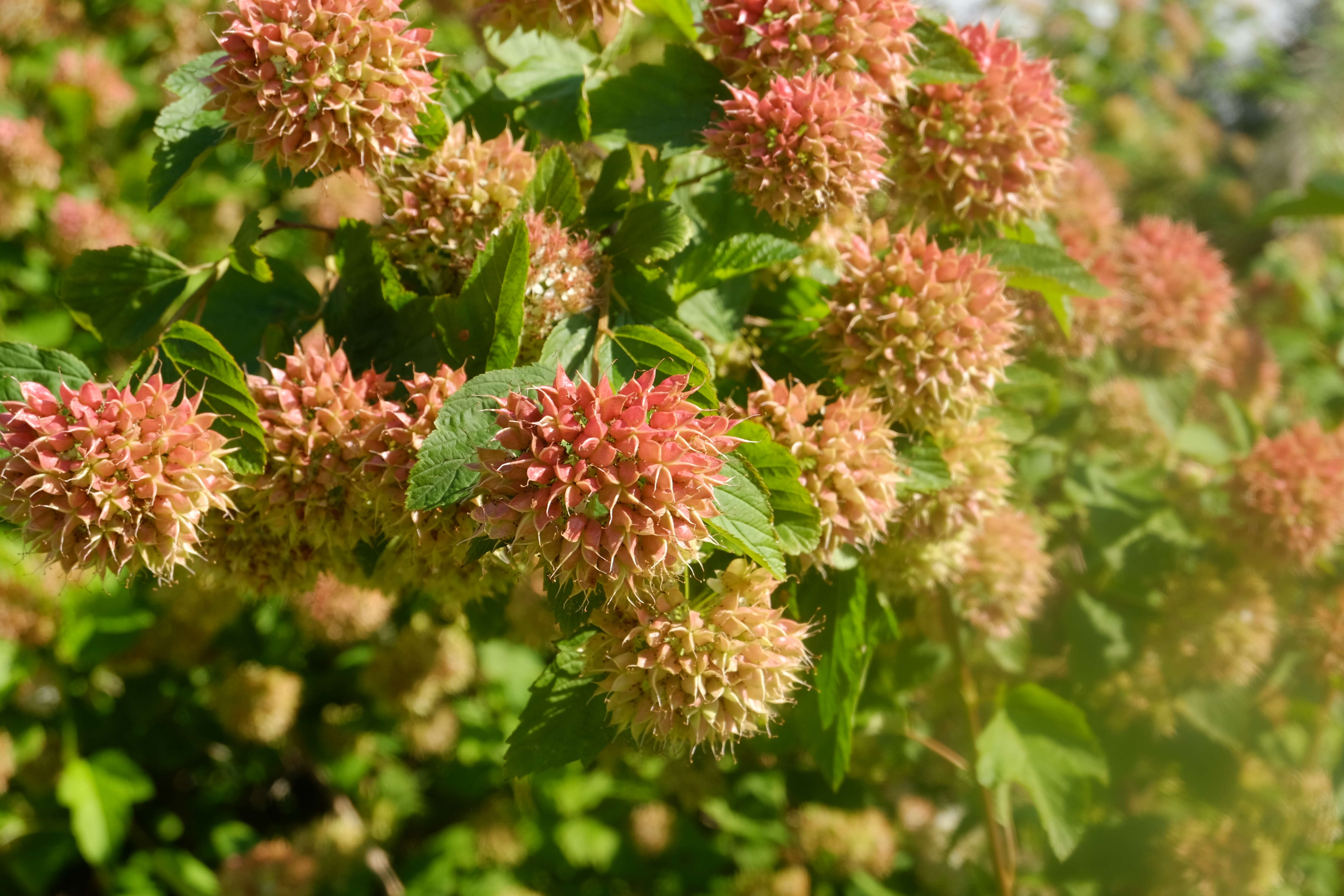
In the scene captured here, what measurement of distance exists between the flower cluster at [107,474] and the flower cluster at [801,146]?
2.87ft

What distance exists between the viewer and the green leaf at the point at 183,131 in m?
1.53

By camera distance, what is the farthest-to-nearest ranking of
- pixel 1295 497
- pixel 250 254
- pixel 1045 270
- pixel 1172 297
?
pixel 1172 297 → pixel 1295 497 → pixel 1045 270 → pixel 250 254

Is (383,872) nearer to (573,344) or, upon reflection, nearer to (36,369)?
(36,369)

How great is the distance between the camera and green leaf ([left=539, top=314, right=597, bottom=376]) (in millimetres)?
1339

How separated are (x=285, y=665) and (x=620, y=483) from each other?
2843mm

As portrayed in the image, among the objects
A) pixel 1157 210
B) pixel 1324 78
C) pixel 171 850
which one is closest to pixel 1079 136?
pixel 1157 210

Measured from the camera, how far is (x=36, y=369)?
1.35 metres

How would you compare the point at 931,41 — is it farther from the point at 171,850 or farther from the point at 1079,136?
the point at 1079,136

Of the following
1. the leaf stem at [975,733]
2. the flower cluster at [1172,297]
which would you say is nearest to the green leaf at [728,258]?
the leaf stem at [975,733]

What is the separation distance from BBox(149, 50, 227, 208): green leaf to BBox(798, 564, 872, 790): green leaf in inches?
Answer: 50.3

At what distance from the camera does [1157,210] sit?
626 centimetres

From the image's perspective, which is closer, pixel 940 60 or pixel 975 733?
pixel 940 60

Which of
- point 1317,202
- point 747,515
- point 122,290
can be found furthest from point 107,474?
point 1317,202

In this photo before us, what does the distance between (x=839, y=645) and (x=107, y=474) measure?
3.79 feet
